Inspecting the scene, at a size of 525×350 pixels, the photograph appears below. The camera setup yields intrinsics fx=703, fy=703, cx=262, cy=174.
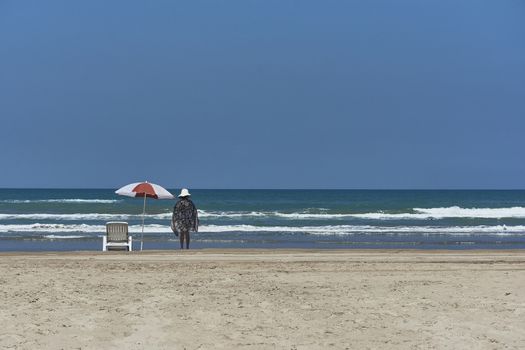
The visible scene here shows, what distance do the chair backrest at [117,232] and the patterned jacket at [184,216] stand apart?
123 cm

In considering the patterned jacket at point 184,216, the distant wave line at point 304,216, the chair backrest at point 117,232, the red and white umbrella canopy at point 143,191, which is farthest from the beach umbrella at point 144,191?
the distant wave line at point 304,216

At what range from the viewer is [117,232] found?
52.9 feet

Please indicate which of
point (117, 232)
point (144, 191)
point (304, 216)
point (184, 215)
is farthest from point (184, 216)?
point (304, 216)

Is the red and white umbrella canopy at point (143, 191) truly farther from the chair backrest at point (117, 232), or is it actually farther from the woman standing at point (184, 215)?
the woman standing at point (184, 215)

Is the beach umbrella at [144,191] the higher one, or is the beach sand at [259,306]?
the beach umbrella at [144,191]

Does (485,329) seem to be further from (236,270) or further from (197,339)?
(236,270)

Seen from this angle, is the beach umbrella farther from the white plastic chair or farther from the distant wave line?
the distant wave line

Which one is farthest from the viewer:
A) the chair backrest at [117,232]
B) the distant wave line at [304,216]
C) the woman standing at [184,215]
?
the distant wave line at [304,216]

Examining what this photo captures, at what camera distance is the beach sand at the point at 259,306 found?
20.5 ft

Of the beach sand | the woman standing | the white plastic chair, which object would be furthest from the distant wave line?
the beach sand

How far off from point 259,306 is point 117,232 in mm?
9123

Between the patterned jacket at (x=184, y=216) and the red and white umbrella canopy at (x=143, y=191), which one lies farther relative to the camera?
the red and white umbrella canopy at (x=143, y=191)

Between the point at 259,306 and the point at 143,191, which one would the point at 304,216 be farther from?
the point at 259,306

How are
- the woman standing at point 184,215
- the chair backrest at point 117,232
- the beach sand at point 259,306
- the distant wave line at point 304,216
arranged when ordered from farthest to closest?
the distant wave line at point 304,216 < the chair backrest at point 117,232 < the woman standing at point 184,215 < the beach sand at point 259,306
